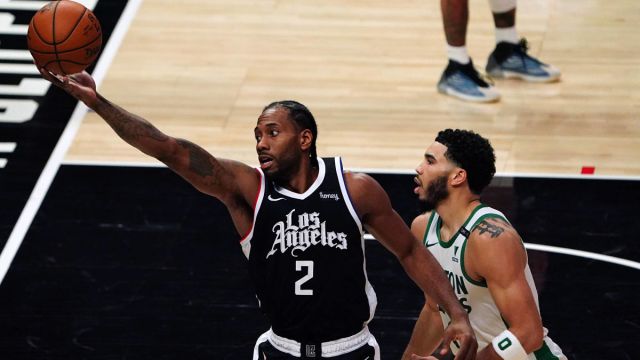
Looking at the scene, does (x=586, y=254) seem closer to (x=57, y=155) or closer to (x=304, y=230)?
(x=304, y=230)

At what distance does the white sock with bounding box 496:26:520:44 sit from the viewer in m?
11.9

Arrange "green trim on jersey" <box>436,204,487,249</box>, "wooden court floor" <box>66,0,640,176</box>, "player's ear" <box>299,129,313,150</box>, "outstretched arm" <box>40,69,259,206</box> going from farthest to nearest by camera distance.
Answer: "wooden court floor" <box>66,0,640,176</box> < "green trim on jersey" <box>436,204,487,249</box> < "player's ear" <box>299,129,313,150</box> < "outstretched arm" <box>40,69,259,206</box>

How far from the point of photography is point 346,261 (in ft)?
20.2

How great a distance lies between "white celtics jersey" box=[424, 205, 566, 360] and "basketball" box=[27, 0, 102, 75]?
193 centimetres

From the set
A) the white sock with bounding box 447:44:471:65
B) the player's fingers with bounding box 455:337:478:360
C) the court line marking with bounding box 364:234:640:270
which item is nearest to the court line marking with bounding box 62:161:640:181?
the court line marking with bounding box 364:234:640:270

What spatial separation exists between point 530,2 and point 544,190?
12.6 ft

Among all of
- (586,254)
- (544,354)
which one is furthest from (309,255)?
(586,254)

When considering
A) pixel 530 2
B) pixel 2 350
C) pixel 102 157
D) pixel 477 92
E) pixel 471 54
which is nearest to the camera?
pixel 2 350

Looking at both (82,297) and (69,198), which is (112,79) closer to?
(69,198)

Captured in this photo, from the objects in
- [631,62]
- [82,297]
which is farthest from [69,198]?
[631,62]

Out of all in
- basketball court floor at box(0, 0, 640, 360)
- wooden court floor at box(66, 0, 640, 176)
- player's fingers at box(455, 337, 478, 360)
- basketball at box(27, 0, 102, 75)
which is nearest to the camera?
player's fingers at box(455, 337, 478, 360)

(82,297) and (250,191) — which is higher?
(250,191)

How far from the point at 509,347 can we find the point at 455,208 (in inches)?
29.8

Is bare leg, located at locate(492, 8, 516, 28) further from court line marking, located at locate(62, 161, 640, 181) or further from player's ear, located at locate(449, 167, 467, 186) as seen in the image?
player's ear, located at locate(449, 167, 467, 186)
